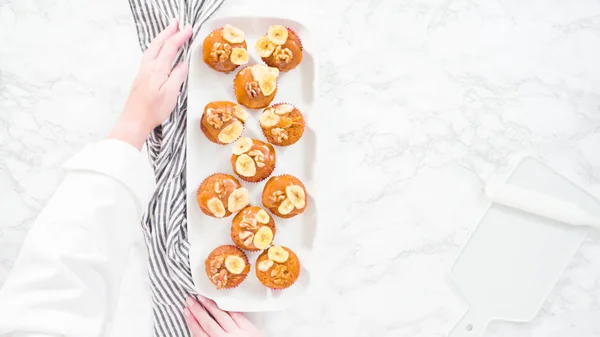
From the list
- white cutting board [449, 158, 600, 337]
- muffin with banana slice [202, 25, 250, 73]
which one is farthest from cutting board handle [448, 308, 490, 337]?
muffin with banana slice [202, 25, 250, 73]

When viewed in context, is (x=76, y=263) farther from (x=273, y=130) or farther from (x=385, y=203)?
(x=385, y=203)

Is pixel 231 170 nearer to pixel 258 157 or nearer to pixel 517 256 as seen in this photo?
pixel 258 157

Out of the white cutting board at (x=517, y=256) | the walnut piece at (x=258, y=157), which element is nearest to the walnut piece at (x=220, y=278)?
the walnut piece at (x=258, y=157)

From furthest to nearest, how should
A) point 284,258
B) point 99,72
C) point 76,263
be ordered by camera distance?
point 99,72
point 284,258
point 76,263

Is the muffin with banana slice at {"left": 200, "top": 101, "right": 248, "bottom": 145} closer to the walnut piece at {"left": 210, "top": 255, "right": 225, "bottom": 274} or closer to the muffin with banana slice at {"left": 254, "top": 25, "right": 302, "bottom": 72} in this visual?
the muffin with banana slice at {"left": 254, "top": 25, "right": 302, "bottom": 72}

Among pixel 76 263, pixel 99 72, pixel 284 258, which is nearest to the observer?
pixel 76 263

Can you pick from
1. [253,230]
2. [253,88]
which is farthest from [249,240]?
[253,88]

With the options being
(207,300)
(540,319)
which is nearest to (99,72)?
(207,300)
